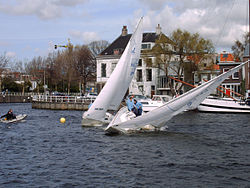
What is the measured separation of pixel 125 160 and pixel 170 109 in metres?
7.18

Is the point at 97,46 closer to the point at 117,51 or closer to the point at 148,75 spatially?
the point at 117,51

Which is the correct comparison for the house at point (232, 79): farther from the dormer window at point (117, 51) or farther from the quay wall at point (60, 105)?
the quay wall at point (60, 105)

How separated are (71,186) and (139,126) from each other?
12730 millimetres

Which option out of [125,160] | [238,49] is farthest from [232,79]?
[125,160]

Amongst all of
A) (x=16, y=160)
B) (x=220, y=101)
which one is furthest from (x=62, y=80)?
(x=16, y=160)

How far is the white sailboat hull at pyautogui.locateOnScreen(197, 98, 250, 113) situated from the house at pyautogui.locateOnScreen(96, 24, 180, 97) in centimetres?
2402

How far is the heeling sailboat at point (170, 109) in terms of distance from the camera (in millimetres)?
24641

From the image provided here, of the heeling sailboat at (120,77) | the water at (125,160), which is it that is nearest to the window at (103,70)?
the heeling sailboat at (120,77)

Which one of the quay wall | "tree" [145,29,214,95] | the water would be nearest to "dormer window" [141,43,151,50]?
"tree" [145,29,214,95]

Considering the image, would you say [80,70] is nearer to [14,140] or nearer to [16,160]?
[14,140]

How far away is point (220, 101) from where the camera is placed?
55281mm

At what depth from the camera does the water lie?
15202mm

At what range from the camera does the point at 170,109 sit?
A: 82.3 ft

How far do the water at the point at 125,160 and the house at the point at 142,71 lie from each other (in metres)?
54.4
